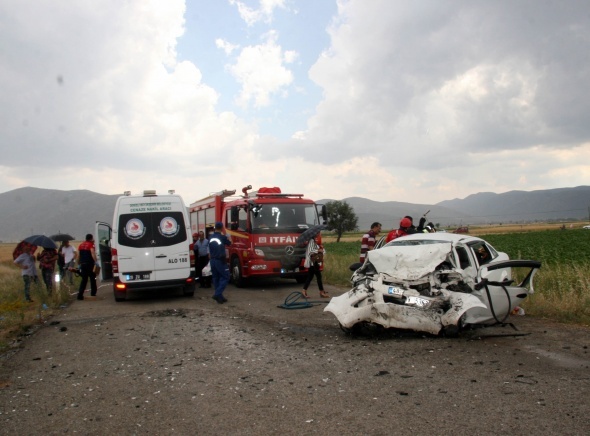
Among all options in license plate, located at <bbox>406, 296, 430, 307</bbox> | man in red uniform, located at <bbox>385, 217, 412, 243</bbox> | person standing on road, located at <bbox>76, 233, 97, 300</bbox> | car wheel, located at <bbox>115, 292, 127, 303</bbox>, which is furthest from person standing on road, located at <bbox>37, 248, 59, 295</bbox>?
license plate, located at <bbox>406, 296, 430, 307</bbox>

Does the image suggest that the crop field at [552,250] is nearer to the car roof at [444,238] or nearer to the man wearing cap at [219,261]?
the car roof at [444,238]

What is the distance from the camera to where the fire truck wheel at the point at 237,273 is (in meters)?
15.2

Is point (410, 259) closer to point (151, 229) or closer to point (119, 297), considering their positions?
point (151, 229)

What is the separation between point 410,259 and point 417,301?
0.74 meters

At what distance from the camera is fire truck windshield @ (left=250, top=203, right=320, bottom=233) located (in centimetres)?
1455

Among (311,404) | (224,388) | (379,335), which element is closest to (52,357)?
(224,388)

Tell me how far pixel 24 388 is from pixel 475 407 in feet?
15.6

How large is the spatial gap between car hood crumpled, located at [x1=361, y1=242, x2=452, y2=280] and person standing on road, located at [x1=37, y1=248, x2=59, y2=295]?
29.6 ft

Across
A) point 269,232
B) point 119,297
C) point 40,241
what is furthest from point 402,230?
point 40,241

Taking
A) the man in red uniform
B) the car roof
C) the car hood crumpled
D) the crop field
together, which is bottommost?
the crop field

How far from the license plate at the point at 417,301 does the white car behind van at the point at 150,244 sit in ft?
22.7

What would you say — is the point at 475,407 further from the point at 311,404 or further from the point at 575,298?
the point at 575,298

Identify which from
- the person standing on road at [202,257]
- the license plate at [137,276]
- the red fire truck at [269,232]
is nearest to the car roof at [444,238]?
the red fire truck at [269,232]

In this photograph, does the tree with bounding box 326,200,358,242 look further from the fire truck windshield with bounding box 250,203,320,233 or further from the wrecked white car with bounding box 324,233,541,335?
the wrecked white car with bounding box 324,233,541,335
